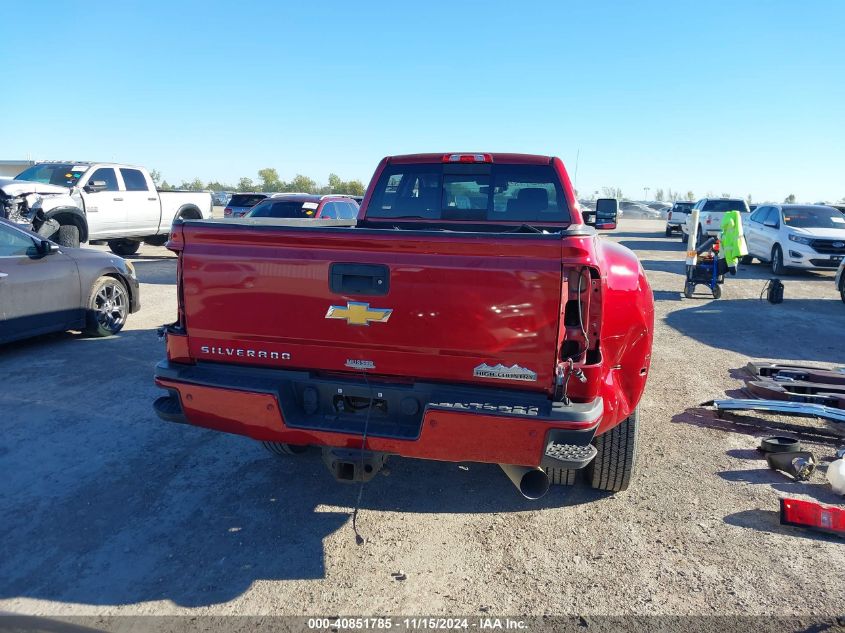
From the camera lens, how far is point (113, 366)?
6.39m

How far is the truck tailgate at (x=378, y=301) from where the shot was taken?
9.20 ft

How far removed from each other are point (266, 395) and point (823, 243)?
15281mm

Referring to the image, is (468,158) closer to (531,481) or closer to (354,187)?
(531,481)

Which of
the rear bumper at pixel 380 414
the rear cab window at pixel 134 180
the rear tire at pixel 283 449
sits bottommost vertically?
the rear tire at pixel 283 449

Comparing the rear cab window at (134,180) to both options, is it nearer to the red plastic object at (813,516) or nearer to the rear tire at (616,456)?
the rear tire at (616,456)

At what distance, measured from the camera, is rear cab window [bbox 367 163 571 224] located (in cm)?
494

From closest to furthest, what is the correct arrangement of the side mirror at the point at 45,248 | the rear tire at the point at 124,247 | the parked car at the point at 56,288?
the parked car at the point at 56,288, the side mirror at the point at 45,248, the rear tire at the point at 124,247

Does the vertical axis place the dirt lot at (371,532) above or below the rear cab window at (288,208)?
below

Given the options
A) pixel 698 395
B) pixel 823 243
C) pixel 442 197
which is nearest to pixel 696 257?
pixel 823 243

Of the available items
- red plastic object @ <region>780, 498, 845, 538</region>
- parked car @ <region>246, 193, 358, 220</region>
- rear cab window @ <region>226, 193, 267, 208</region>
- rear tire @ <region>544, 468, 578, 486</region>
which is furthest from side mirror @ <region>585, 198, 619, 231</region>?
rear cab window @ <region>226, 193, 267, 208</region>

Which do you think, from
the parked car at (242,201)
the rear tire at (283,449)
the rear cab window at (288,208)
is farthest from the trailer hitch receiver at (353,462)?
the parked car at (242,201)

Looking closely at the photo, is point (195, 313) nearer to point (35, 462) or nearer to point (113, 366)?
point (35, 462)

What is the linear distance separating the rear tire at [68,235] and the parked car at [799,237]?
16.3 metres

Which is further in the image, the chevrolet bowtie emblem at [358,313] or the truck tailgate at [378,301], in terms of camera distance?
the chevrolet bowtie emblem at [358,313]
